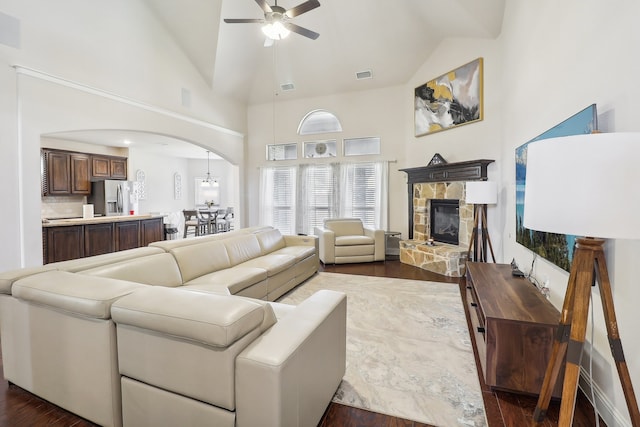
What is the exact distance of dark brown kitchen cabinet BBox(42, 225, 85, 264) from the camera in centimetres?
474

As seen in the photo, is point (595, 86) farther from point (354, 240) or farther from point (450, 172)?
point (354, 240)

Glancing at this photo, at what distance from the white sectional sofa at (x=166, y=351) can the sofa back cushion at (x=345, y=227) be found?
4.15 metres

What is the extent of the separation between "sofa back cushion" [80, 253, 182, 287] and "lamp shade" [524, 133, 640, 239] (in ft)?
9.32

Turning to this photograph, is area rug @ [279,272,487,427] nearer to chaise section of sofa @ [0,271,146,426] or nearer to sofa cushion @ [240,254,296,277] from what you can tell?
sofa cushion @ [240,254,296,277]

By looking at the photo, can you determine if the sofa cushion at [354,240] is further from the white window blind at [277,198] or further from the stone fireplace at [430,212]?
the white window blind at [277,198]

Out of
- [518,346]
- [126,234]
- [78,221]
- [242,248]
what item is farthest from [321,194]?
[518,346]

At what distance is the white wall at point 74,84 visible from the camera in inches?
127

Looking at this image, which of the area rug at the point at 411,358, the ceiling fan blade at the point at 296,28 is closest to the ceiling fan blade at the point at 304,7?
the ceiling fan blade at the point at 296,28

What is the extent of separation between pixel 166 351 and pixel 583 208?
184 centimetres

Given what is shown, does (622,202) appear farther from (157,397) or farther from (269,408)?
(157,397)

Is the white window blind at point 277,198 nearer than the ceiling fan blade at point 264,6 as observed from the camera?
No

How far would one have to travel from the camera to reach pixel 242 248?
3.95m

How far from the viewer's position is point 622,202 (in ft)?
3.64

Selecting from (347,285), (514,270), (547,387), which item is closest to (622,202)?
(547,387)
